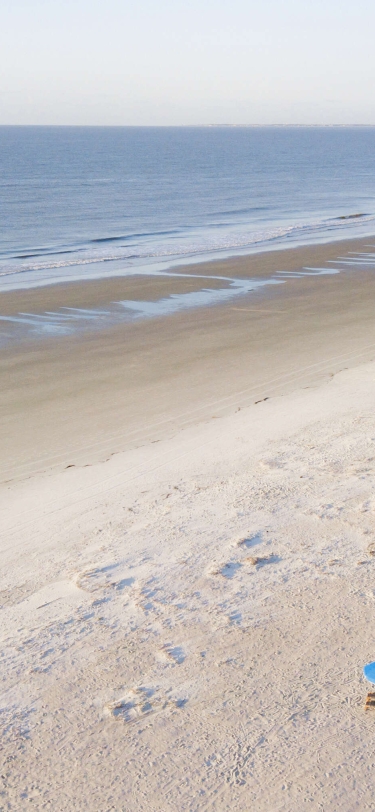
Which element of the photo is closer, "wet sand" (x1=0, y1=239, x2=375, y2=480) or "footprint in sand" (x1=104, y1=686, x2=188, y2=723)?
"footprint in sand" (x1=104, y1=686, x2=188, y2=723)

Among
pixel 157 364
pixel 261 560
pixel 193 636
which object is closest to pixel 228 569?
pixel 261 560

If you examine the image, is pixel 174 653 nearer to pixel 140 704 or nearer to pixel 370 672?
pixel 140 704

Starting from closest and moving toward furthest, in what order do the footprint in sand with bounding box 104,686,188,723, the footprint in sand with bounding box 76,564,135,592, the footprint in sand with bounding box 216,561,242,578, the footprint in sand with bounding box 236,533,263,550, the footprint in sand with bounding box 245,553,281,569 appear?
the footprint in sand with bounding box 104,686,188,723
the footprint in sand with bounding box 76,564,135,592
the footprint in sand with bounding box 216,561,242,578
the footprint in sand with bounding box 245,553,281,569
the footprint in sand with bounding box 236,533,263,550

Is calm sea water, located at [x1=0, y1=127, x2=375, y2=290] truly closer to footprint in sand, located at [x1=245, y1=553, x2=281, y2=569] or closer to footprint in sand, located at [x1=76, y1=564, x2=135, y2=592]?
footprint in sand, located at [x1=76, y1=564, x2=135, y2=592]

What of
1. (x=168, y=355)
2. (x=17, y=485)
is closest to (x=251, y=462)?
(x=17, y=485)

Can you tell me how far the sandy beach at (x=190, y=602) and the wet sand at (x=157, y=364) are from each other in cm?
8

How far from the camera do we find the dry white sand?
11.3 ft

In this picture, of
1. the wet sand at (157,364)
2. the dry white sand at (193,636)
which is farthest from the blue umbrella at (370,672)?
the wet sand at (157,364)

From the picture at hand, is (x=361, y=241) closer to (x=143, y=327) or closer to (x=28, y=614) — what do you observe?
(x=143, y=327)

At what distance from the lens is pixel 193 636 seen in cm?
443

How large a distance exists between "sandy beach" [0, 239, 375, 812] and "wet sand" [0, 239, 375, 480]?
79mm

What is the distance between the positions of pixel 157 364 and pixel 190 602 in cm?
813

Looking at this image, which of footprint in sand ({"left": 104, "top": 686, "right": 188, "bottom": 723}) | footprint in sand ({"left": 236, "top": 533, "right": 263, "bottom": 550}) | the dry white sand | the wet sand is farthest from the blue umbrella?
the wet sand

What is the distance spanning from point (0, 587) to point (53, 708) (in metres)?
1.30
